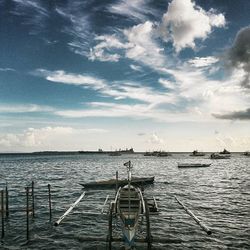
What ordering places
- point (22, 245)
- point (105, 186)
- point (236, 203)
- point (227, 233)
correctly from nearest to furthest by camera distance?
1. point (22, 245)
2. point (227, 233)
3. point (236, 203)
4. point (105, 186)

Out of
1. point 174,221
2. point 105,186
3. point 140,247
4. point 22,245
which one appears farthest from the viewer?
point 105,186

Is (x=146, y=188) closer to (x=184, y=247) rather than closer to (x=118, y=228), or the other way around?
(x=118, y=228)

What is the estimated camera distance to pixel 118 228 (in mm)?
30000

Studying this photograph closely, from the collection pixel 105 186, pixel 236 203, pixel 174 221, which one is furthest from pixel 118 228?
pixel 105 186

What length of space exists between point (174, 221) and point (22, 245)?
15.1 meters

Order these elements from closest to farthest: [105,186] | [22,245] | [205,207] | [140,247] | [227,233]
Answer: [140,247], [22,245], [227,233], [205,207], [105,186]

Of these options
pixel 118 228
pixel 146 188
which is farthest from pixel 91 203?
pixel 146 188

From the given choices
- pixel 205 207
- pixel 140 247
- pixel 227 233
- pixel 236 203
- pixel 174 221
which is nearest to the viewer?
pixel 140 247

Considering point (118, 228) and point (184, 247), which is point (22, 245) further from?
point (184, 247)

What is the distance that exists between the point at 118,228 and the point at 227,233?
9.87 metres

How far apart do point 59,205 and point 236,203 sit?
24.2m

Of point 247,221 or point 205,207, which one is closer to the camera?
point 247,221

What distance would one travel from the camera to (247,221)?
33062 millimetres

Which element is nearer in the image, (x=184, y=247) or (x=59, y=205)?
(x=184, y=247)
